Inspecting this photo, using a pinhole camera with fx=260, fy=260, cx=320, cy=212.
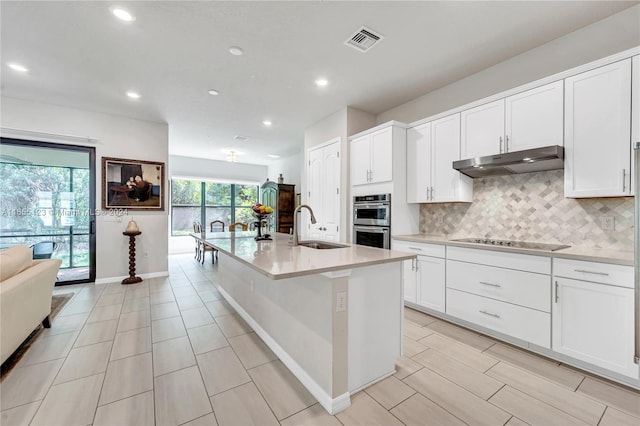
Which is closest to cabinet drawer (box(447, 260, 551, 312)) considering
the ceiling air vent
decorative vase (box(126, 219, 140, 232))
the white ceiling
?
the white ceiling

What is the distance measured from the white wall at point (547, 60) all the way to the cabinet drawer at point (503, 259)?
1824 mm

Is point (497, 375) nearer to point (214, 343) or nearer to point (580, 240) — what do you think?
point (580, 240)

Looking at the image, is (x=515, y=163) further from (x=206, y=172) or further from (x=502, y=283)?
(x=206, y=172)

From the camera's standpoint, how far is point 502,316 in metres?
2.35

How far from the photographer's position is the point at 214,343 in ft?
7.89

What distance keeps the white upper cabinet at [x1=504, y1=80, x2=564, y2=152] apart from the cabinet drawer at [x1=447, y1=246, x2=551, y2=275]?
1.02 m

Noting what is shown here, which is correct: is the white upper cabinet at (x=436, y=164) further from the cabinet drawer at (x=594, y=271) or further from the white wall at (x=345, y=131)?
the cabinet drawer at (x=594, y=271)

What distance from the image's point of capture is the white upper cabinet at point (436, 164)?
3014 mm

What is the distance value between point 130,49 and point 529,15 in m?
3.68

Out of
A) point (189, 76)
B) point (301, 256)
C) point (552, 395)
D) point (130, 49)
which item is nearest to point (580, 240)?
point (552, 395)

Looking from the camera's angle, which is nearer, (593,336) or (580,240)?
(593,336)

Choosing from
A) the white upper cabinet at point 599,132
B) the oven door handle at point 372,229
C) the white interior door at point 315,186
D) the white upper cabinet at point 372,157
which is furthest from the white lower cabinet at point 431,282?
the white interior door at point 315,186

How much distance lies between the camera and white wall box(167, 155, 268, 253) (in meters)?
7.66

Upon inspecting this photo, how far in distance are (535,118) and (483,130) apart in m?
0.44
